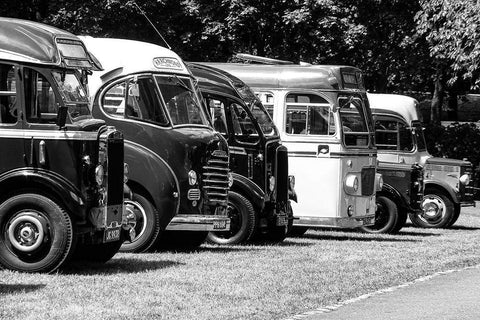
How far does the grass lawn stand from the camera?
34.5 feet

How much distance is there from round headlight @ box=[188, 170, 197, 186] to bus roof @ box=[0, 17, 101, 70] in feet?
10.3

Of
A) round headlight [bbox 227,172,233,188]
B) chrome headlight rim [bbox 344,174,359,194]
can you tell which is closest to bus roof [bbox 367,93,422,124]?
chrome headlight rim [bbox 344,174,359,194]

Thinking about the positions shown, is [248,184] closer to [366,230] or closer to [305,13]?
[366,230]

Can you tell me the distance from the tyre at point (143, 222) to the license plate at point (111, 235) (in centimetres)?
182

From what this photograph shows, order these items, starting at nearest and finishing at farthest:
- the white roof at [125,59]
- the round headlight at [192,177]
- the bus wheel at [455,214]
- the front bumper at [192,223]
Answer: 1. the front bumper at [192,223]
2. the round headlight at [192,177]
3. the white roof at [125,59]
4. the bus wheel at [455,214]

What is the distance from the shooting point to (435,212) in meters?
25.7

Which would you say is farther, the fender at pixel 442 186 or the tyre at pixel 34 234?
the fender at pixel 442 186

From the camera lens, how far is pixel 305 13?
123 ft

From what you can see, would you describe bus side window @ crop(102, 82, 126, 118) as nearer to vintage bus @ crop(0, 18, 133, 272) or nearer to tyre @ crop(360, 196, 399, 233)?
vintage bus @ crop(0, 18, 133, 272)

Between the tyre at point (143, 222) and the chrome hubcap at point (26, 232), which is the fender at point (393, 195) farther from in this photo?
the chrome hubcap at point (26, 232)

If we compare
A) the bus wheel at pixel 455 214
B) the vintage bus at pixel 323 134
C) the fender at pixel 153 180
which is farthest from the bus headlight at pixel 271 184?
the bus wheel at pixel 455 214

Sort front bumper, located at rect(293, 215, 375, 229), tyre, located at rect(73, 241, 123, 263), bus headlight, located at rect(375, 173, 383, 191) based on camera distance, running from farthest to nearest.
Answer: bus headlight, located at rect(375, 173, 383, 191) < front bumper, located at rect(293, 215, 375, 229) < tyre, located at rect(73, 241, 123, 263)

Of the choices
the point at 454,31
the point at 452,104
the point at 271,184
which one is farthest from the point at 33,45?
the point at 452,104

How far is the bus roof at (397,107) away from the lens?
83.1 feet
